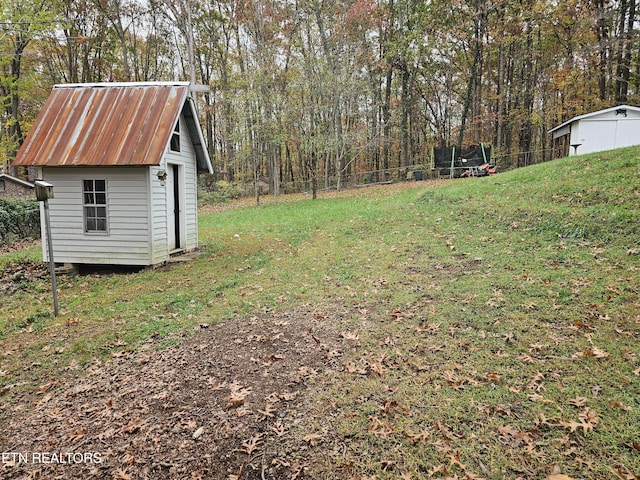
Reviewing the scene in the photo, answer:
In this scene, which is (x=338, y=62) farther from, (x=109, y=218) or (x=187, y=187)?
(x=109, y=218)

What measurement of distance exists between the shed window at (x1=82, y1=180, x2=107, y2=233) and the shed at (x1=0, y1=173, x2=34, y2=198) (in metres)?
13.9

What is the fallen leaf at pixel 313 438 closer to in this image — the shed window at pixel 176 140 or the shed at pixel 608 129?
the shed window at pixel 176 140

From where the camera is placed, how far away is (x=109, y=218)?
836 cm

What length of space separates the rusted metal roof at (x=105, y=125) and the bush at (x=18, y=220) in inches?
243

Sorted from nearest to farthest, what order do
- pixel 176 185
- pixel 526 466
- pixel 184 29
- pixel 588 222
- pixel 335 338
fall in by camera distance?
1. pixel 526 466
2. pixel 335 338
3. pixel 588 222
4. pixel 176 185
5. pixel 184 29

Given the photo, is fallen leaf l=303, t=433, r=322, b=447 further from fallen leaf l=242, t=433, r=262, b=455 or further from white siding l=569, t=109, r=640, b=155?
white siding l=569, t=109, r=640, b=155

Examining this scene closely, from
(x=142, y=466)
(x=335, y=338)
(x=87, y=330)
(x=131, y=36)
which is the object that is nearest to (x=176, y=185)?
(x=87, y=330)

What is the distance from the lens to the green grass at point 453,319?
281 cm

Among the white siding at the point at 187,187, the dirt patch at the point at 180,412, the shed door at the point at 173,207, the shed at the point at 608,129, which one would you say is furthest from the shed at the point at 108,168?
the shed at the point at 608,129

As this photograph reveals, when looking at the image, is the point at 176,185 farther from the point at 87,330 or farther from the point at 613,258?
the point at 613,258

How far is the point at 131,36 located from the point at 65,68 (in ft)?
15.9

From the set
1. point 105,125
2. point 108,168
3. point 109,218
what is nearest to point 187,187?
point 108,168

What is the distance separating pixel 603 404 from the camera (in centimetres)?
299

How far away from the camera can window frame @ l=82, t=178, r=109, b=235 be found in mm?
8383
